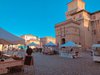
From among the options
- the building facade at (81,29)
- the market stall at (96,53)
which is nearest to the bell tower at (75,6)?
the building facade at (81,29)

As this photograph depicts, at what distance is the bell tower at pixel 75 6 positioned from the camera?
164 feet

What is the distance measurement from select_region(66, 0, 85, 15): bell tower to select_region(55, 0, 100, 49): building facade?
185 centimetres

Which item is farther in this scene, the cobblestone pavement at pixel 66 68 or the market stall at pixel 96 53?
the market stall at pixel 96 53

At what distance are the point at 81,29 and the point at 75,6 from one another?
1084 centimetres

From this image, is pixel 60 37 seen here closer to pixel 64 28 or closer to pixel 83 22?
pixel 64 28

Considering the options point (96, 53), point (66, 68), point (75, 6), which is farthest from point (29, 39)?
point (66, 68)

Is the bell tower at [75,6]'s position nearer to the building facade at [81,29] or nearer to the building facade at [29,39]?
the building facade at [81,29]

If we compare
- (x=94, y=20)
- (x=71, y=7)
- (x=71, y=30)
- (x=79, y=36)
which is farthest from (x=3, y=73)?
(x=71, y=7)

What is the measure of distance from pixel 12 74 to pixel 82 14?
40.0 m

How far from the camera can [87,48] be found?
145 ft

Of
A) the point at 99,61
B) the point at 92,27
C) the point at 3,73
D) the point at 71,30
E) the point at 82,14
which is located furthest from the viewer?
the point at 92,27

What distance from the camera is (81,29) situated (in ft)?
146

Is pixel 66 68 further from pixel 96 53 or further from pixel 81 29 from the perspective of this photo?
pixel 81 29

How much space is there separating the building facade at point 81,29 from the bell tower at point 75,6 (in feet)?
6.07
